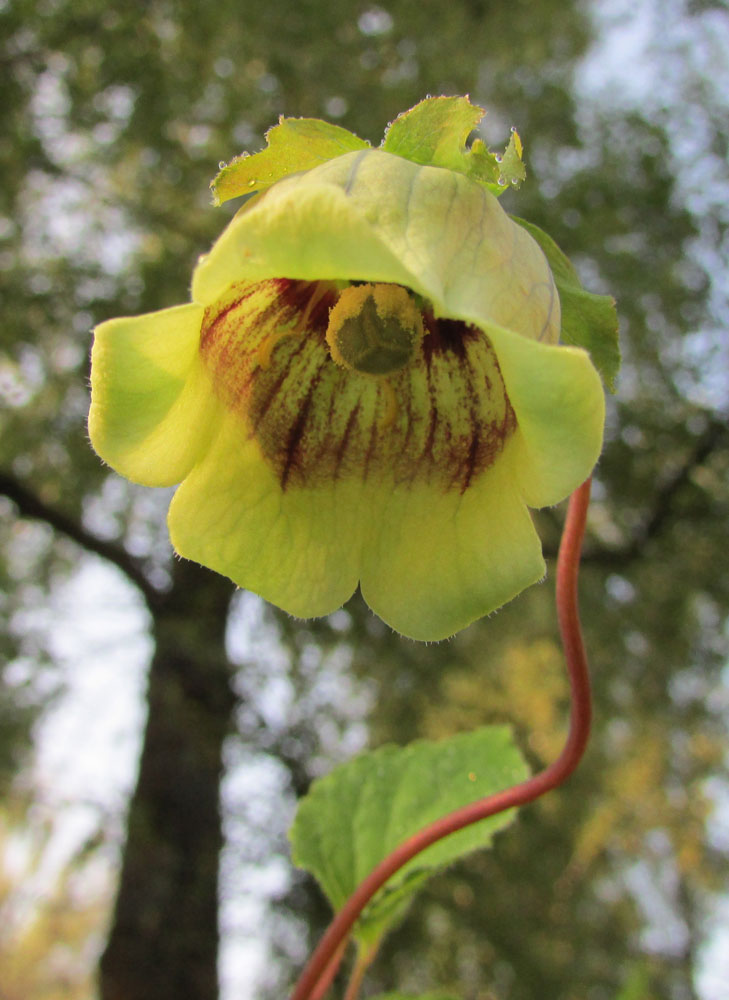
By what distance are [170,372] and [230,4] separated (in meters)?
3.83

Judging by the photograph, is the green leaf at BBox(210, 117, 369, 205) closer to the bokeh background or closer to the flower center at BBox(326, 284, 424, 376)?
the flower center at BBox(326, 284, 424, 376)

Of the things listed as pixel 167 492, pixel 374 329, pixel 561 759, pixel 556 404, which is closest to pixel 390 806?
pixel 561 759

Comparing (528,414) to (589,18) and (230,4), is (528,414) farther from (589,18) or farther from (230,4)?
(589,18)

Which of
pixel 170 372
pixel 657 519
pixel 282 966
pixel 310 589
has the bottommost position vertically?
pixel 282 966

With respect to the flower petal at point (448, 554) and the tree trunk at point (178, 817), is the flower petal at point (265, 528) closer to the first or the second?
the flower petal at point (448, 554)

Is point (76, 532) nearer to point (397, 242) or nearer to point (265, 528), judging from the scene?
point (265, 528)

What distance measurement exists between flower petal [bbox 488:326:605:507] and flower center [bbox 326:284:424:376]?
0.20 meters

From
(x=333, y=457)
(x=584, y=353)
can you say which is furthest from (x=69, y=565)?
(x=584, y=353)

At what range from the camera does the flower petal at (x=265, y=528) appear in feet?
2.44

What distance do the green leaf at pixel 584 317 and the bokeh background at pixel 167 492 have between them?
10.9 feet

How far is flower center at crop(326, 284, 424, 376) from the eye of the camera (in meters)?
0.75

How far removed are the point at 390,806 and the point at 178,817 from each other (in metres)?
3.49

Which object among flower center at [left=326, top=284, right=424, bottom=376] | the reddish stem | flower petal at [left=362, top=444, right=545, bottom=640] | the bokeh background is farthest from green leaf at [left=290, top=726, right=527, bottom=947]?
the bokeh background

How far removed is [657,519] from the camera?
4.56m
